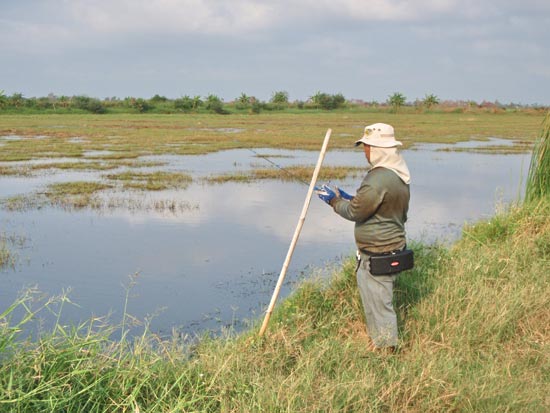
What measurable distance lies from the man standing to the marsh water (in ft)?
5.02

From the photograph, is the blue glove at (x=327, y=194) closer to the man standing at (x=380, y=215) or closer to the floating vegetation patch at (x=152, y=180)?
the man standing at (x=380, y=215)

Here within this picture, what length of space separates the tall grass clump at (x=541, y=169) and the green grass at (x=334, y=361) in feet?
9.33

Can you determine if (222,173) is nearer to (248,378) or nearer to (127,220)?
(127,220)

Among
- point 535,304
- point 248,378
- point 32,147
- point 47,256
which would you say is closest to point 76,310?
point 47,256

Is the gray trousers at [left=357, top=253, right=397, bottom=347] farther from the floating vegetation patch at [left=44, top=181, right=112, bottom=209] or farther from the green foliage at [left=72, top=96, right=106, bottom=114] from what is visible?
the green foliage at [left=72, top=96, right=106, bottom=114]

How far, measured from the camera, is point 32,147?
26078mm

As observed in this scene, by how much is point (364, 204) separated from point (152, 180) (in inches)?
530

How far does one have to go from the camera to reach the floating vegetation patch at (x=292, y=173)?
17.8 meters

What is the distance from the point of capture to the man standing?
439cm

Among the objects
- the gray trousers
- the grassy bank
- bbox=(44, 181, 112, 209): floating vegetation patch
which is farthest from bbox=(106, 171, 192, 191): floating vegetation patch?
the gray trousers

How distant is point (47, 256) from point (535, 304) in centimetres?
727

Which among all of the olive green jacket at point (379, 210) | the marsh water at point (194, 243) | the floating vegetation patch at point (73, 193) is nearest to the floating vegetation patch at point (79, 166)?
the marsh water at point (194, 243)

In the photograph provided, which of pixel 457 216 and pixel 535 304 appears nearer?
pixel 535 304

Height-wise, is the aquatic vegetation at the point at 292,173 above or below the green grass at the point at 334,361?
below
